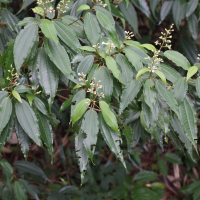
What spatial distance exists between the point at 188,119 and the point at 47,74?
0.67 metres

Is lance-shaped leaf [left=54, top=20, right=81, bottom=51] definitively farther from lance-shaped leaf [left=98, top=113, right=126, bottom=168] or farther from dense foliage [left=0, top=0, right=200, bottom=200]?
lance-shaped leaf [left=98, top=113, right=126, bottom=168]

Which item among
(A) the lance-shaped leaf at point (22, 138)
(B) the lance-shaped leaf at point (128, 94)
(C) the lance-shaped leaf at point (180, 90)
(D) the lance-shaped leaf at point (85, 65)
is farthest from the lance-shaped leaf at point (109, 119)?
(A) the lance-shaped leaf at point (22, 138)

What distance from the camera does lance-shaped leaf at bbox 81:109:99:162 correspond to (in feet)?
2.87

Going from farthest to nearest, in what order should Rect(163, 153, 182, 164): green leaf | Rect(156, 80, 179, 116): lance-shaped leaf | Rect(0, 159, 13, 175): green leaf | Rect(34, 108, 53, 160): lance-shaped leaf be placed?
Rect(163, 153, 182, 164): green leaf
Rect(0, 159, 13, 175): green leaf
Rect(34, 108, 53, 160): lance-shaped leaf
Rect(156, 80, 179, 116): lance-shaped leaf

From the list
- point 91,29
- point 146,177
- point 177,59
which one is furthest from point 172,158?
point 91,29

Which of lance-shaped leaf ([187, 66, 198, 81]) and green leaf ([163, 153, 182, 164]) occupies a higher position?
lance-shaped leaf ([187, 66, 198, 81])

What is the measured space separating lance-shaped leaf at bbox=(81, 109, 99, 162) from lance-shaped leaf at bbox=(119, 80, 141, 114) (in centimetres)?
14

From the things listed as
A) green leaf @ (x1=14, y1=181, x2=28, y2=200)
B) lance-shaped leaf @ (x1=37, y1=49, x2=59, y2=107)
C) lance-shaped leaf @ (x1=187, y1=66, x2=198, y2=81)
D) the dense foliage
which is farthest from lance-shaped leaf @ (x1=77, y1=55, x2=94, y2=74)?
green leaf @ (x1=14, y1=181, x2=28, y2=200)

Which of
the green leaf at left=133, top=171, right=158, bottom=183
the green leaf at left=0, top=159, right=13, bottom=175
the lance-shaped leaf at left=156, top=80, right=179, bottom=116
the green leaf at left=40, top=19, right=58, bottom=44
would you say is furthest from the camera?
the green leaf at left=133, top=171, right=158, bottom=183

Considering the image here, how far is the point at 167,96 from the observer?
3.07ft

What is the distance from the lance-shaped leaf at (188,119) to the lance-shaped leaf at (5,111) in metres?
0.77

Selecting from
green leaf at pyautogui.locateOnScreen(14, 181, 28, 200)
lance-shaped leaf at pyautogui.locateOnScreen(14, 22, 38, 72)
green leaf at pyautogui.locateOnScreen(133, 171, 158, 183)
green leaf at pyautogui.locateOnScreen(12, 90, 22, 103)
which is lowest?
green leaf at pyautogui.locateOnScreen(133, 171, 158, 183)

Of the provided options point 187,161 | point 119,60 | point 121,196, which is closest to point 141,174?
point 121,196

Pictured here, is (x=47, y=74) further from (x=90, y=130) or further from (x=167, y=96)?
(x=167, y=96)
